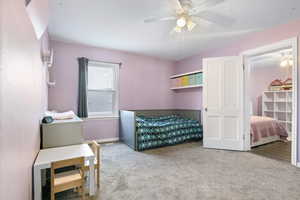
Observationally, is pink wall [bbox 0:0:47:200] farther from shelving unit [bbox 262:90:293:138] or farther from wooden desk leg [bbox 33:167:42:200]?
shelving unit [bbox 262:90:293:138]

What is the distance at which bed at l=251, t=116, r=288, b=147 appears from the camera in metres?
3.49

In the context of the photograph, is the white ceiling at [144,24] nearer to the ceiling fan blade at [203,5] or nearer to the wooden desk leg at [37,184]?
the ceiling fan blade at [203,5]

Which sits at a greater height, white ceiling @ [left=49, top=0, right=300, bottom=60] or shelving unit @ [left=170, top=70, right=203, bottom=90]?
white ceiling @ [left=49, top=0, right=300, bottom=60]

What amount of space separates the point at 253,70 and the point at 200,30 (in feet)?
13.7

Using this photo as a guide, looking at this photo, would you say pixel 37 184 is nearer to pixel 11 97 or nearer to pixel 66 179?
pixel 66 179

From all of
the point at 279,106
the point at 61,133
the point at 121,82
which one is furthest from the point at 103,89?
the point at 279,106

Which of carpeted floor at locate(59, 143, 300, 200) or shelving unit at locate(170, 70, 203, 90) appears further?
shelving unit at locate(170, 70, 203, 90)

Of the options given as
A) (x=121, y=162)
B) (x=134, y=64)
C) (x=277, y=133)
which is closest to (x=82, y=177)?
(x=121, y=162)

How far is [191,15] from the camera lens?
225 centimetres

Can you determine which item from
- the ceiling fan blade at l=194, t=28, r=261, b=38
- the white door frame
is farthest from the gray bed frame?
the ceiling fan blade at l=194, t=28, r=261, b=38

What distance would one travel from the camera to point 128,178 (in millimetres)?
2084

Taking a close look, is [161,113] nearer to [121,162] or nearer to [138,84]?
[138,84]

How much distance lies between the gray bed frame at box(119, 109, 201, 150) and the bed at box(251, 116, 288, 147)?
4.14 ft

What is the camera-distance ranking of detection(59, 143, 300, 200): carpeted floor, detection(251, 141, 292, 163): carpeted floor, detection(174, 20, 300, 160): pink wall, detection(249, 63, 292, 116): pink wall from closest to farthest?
detection(59, 143, 300, 200): carpeted floor < detection(174, 20, 300, 160): pink wall < detection(251, 141, 292, 163): carpeted floor < detection(249, 63, 292, 116): pink wall
